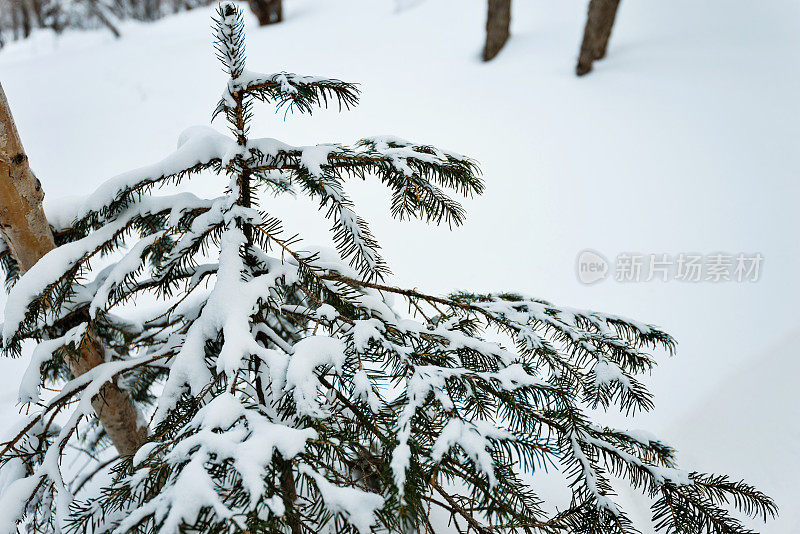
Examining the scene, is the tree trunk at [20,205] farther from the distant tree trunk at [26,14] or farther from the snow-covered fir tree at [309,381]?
the distant tree trunk at [26,14]

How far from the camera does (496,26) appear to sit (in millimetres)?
5238

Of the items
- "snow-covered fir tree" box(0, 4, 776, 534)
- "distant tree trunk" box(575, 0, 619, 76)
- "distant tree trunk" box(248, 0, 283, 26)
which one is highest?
"distant tree trunk" box(248, 0, 283, 26)

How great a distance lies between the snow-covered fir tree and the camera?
0.74 metres

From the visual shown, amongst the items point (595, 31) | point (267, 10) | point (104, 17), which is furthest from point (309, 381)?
point (104, 17)

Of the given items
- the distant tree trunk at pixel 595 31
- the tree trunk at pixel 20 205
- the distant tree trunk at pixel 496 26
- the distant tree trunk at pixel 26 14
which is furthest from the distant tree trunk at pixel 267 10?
the tree trunk at pixel 20 205

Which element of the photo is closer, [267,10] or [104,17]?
[267,10]

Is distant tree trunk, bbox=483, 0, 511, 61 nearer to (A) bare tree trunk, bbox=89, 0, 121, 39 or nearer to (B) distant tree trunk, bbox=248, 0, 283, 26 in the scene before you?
(B) distant tree trunk, bbox=248, 0, 283, 26

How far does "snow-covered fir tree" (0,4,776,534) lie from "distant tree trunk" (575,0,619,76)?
14.3 feet

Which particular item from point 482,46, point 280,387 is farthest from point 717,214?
point 280,387

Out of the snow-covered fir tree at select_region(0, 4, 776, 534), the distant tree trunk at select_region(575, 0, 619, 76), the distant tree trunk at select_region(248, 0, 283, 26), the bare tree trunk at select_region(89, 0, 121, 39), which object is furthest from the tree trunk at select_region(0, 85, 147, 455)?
the bare tree trunk at select_region(89, 0, 121, 39)

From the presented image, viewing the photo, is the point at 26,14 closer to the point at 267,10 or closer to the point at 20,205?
the point at 267,10

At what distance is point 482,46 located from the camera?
5.81 meters

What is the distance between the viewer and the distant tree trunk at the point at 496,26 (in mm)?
5047

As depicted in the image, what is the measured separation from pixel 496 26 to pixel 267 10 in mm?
3791
